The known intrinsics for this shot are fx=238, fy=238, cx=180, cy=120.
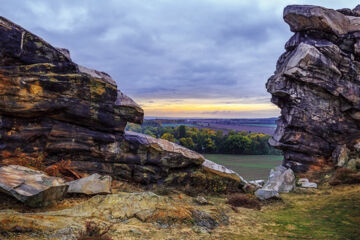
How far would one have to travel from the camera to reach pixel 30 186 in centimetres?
1095

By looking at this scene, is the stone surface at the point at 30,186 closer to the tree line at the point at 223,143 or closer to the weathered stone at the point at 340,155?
the weathered stone at the point at 340,155

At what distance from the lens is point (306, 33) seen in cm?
3528

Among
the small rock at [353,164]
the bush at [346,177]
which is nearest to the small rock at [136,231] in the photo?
the bush at [346,177]

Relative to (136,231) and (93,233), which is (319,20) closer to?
(136,231)

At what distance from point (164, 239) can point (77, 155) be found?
1102cm

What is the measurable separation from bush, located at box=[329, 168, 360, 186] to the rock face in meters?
7.87

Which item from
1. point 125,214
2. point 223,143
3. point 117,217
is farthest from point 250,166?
point 117,217

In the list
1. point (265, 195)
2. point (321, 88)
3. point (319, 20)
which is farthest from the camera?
point (321, 88)

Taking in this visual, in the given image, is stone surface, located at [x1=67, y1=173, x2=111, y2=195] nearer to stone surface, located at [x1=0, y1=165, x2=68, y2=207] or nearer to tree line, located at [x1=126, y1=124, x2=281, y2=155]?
stone surface, located at [x1=0, y1=165, x2=68, y2=207]

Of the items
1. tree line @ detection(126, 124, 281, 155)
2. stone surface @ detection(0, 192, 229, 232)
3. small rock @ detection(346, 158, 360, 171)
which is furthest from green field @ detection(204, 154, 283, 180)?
stone surface @ detection(0, 192, 229, 232)

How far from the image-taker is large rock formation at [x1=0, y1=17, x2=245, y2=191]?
15781 millimetres

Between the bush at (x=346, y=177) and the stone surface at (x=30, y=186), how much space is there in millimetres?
26798

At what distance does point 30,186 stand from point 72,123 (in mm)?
7747

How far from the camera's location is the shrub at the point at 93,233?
28.0ft
